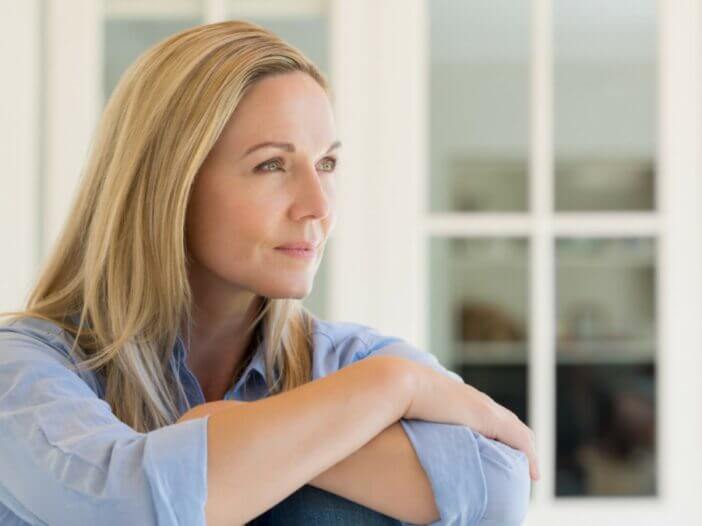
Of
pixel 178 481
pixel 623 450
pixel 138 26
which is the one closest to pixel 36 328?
pixel 178 481

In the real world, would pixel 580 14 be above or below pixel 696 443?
above

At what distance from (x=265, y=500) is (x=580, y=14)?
21.7 ft

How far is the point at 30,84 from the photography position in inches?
116

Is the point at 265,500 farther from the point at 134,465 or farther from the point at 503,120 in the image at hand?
the point at 503,120

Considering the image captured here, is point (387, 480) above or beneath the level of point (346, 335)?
beneath

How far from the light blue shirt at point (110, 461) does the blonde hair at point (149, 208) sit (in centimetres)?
9

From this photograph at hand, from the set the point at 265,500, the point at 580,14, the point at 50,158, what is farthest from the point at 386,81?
the point at 580,14

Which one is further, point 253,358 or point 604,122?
point 604,122

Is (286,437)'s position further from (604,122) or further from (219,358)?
(604,122)

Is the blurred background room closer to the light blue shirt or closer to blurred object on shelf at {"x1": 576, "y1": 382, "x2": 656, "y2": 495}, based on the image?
the light blue shirt

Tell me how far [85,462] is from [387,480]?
34 centimetres

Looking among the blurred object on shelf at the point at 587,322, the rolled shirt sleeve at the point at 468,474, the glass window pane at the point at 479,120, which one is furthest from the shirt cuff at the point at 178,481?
the blurred object on shelf at the point at 587,322

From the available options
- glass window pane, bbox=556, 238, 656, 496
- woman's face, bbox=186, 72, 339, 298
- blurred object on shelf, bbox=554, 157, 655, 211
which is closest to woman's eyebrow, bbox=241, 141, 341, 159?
→ woman's face, bbox=186, 72, 339, 298

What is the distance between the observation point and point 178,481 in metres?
1.07
